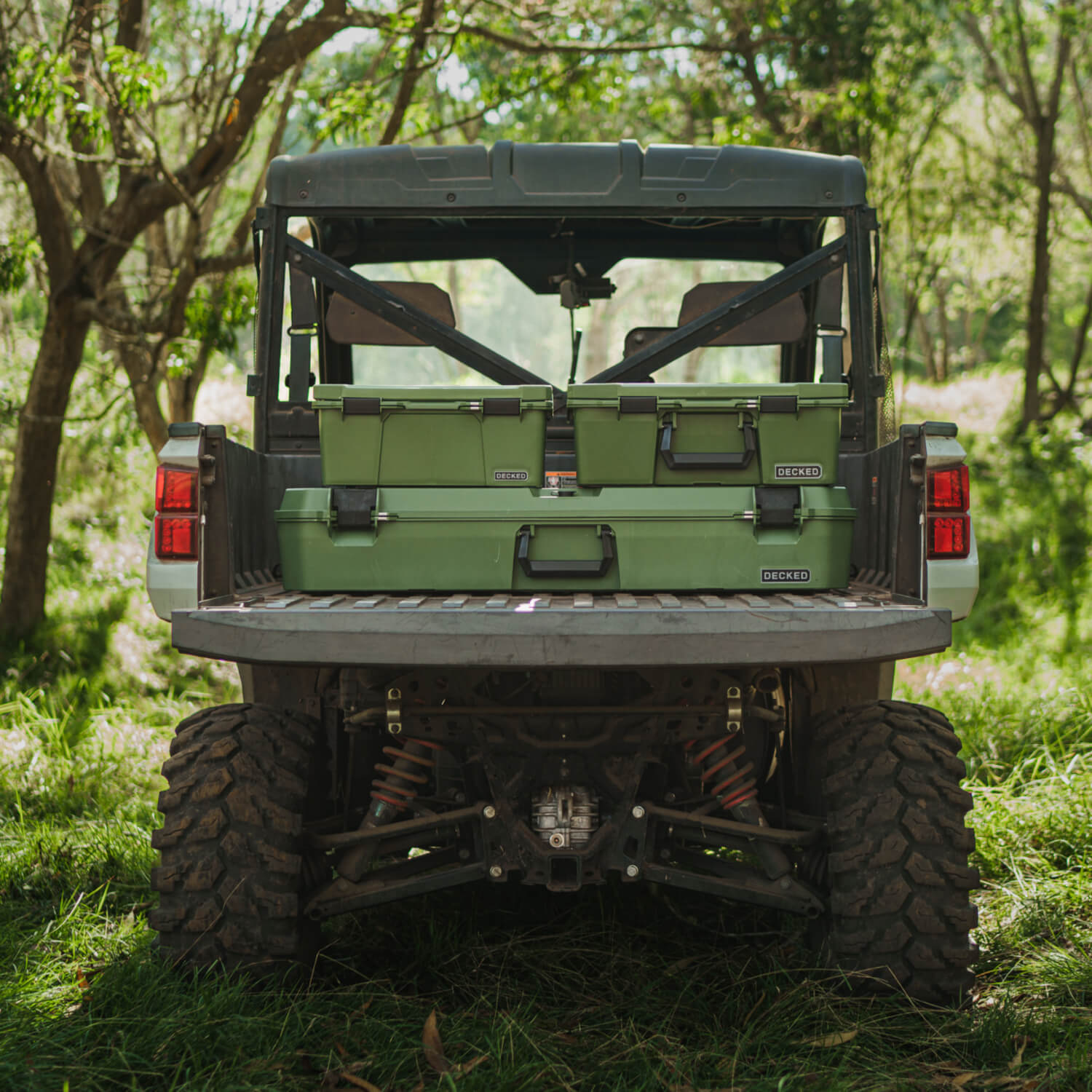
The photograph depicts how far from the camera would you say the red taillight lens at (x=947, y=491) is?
3.08 m

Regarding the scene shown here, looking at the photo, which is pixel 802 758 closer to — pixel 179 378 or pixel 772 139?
pixel 179 378

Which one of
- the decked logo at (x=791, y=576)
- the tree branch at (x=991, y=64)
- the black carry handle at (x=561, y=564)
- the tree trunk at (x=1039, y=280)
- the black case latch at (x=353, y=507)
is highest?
the tree branch at (x=991, y=64)

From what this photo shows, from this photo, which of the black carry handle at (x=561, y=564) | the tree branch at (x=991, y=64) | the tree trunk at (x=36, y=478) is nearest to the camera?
the black carry handle at (x=561, y=564)

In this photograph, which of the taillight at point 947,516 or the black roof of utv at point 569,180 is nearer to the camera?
the taillight at point 947,516

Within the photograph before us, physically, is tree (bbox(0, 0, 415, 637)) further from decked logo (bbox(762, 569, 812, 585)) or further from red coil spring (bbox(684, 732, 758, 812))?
red coil spring (bbox(684, 732, 758, 812))

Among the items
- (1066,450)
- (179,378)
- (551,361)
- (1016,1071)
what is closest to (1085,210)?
(1066,450)

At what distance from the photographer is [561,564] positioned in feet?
10.7

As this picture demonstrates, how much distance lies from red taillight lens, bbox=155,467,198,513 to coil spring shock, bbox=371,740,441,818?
90 cm

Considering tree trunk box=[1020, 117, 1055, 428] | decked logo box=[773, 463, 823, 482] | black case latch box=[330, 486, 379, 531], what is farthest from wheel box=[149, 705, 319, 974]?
tree trunk box=[1020, 117, 1055, 428]

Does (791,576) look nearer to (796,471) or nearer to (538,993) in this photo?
(796,471)

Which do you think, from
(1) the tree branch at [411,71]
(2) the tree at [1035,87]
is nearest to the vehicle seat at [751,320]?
(1) the tree branch at [411,71]

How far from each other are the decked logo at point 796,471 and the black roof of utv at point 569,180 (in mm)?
1102

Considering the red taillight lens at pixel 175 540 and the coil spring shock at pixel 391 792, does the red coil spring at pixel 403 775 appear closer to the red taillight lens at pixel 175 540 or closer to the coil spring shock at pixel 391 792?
the coil spring shock at pixel 391 792

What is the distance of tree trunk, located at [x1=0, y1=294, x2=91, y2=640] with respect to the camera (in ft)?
24.4
